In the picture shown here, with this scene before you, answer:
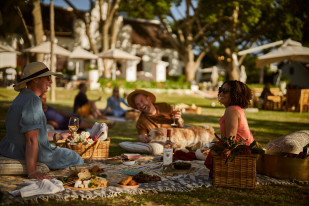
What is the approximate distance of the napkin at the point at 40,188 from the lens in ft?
12.9

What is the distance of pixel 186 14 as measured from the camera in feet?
99.0

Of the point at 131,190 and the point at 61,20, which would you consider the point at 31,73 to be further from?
the point at 61,20

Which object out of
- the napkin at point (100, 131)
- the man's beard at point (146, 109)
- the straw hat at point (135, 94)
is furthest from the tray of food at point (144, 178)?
the straw hat at point (135, 94)

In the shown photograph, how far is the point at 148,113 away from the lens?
7.47 meters

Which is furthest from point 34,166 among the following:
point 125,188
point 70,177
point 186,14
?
point 186,14

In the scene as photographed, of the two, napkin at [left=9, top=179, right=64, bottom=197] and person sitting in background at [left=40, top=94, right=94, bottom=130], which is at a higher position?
person sitting in background at [left=40, top=94, right=94, bottom=130]

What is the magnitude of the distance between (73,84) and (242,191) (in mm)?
22568

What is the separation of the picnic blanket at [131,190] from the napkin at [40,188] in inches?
2.5

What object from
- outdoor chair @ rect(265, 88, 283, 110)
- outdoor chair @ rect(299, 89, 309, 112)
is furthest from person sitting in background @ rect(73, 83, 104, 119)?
outdoor chair @ rect(299, 89, 309, 112)

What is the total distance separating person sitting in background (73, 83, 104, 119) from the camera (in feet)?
39.0

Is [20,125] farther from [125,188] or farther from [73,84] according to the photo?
[73,84]

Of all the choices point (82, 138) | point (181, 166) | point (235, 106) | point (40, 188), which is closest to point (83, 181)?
point (40, 188)

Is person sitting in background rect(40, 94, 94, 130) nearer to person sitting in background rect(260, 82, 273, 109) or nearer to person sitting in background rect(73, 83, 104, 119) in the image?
person sitting in background rect(73, 83, 104, 119)

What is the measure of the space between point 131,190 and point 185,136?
3.35 metres
